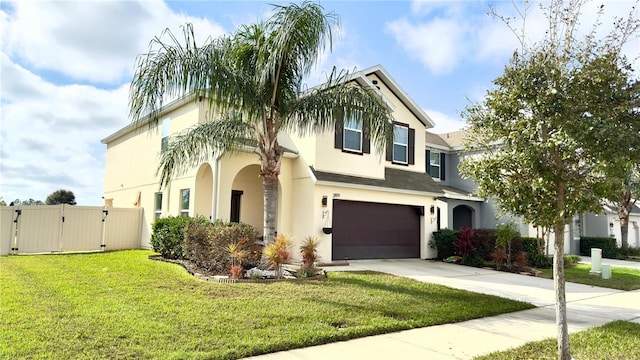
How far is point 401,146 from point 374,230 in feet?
14.1

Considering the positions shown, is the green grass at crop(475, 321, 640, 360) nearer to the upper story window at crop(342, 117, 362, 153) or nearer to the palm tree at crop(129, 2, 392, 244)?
the palm tree at crop(129, 2, 392, 244)

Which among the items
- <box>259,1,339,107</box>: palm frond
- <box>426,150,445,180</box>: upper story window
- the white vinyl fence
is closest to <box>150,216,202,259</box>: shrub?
the white vinyl fence

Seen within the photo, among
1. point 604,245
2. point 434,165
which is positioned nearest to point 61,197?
point 434,165

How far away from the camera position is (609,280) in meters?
13.6

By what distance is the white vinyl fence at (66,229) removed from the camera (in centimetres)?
1560

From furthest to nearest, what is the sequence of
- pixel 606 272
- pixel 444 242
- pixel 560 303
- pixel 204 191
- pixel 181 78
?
pixel 444 242
pixel 204 191
pixel 606 272
pixel 181 78
pixel 560 303

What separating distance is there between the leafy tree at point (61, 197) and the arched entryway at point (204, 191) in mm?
29189

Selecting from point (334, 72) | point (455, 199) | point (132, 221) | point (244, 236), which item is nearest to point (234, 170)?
point (244, 236)

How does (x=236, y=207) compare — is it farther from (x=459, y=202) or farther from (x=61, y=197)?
(x=61, y=197)

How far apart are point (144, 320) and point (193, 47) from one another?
637 cm

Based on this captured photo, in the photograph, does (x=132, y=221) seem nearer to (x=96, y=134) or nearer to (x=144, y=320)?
(x=96, y=134)

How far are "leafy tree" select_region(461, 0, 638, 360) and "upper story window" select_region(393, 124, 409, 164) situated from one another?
12412 mm

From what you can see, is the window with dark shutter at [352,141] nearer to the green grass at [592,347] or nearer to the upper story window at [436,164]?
the upper story window at [436,164]

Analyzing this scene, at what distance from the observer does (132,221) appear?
61.2 ft
